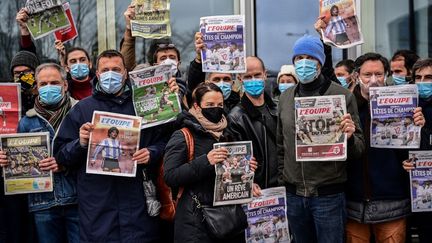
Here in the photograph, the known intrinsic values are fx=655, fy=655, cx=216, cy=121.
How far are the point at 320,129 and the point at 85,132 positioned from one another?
1.59 metres

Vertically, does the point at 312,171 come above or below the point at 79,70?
below

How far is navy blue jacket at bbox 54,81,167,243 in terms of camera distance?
14.7 ft

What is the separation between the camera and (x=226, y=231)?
164 inches

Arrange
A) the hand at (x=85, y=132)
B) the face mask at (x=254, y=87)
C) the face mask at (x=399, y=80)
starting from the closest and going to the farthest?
the hand at (x=85, y=132) → the face mask at (x=254, y=87) → the face mask at (x=399, y=80)

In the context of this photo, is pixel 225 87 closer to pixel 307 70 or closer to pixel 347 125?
pixel 307 70

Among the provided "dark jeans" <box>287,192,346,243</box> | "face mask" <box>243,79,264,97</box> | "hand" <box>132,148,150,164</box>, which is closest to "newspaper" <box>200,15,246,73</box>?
"face mask" <box>243,79,264,97</box>

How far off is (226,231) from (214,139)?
60cm

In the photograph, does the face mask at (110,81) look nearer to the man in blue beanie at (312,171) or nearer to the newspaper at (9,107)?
the newspaper at (9,107)

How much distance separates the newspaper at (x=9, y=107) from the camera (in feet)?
16.3

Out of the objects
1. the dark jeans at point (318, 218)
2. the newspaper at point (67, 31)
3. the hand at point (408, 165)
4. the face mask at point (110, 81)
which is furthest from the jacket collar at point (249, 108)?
the newspaper at point (67, 31)

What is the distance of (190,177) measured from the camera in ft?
13.5

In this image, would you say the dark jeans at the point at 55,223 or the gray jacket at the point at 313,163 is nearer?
the gray jacket at the point at 313,163

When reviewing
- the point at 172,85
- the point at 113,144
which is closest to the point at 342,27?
the point at 172,85

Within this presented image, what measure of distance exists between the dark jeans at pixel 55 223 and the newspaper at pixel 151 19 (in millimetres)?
1546
